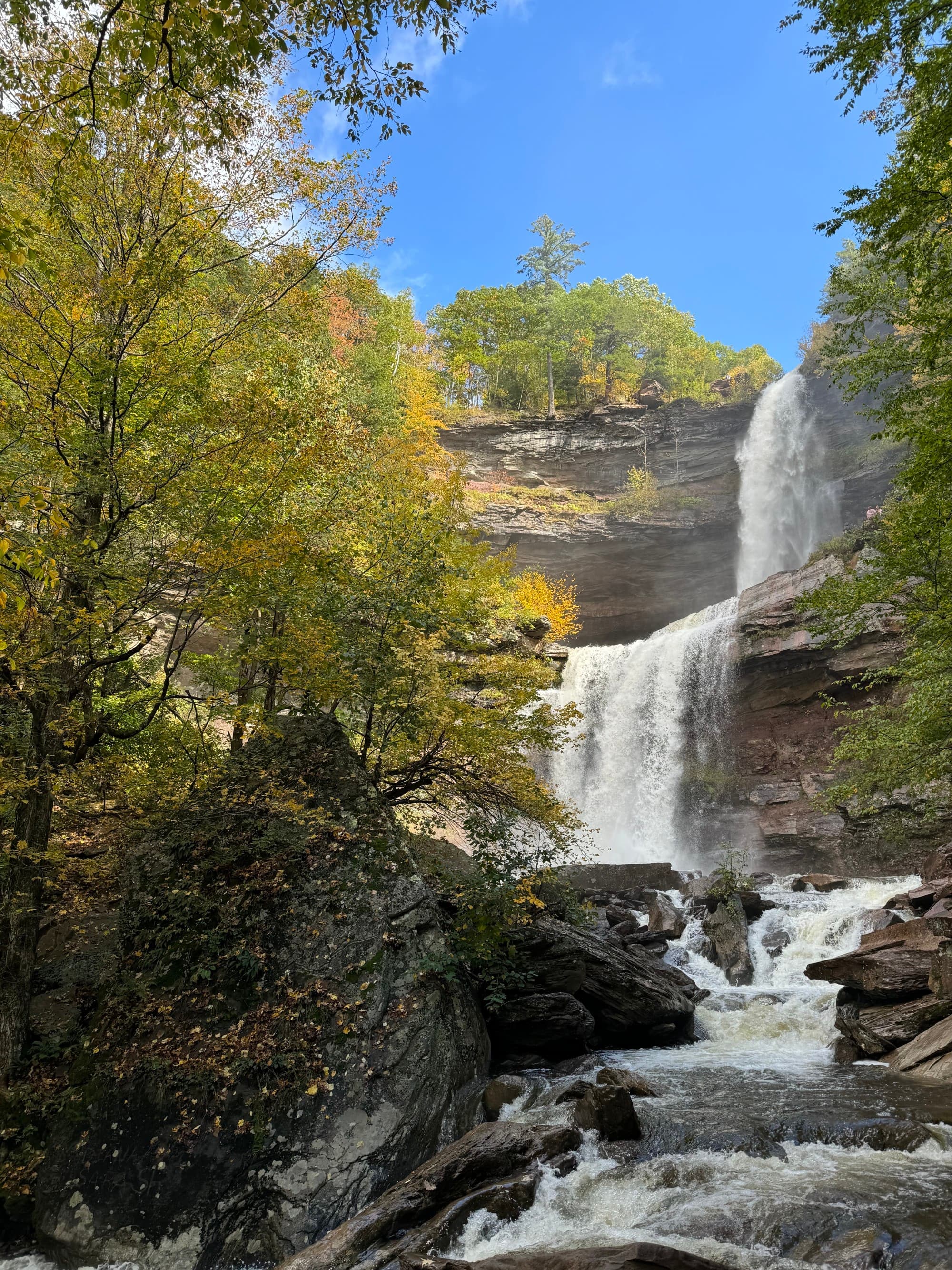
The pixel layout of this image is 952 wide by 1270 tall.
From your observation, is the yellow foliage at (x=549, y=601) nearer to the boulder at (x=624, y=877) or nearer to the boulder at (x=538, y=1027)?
the boulder at (x=624, y=877)

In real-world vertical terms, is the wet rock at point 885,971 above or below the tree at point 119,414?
below

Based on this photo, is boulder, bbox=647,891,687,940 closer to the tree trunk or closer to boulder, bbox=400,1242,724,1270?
boulder, bbox=400,1242,724,1270

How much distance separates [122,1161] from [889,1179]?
20.1 ft

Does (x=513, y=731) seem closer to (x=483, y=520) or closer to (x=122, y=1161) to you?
(x=122, y=1161)

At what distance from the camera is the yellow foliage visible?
30.7 metres

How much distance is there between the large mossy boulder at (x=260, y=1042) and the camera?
579 centimetres

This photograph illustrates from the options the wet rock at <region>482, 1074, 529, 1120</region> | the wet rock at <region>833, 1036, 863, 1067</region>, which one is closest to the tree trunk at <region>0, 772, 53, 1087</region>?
the wet rock at <region>482, 1074, 529, 1120</region>

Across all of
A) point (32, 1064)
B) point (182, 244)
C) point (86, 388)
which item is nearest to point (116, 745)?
point (32, 1064)

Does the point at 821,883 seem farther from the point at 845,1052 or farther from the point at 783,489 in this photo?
the point at 783,489

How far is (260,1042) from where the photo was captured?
654 centimetres

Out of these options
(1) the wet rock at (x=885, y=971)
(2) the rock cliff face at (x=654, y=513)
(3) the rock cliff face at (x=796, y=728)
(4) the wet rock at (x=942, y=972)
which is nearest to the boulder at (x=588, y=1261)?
(4) the wet rock at (x=942, y=972)

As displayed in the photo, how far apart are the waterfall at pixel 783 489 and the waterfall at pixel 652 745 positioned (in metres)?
7.02

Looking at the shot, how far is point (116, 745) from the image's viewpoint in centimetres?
839

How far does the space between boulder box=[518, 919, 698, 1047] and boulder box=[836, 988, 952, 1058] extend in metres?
2.25
